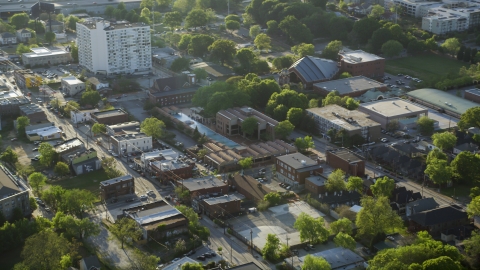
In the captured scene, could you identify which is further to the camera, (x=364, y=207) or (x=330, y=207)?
(x=330, y=207)

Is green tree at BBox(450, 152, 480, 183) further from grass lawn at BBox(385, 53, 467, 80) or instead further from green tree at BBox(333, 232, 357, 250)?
grass lawn at BBox(385, 53, 467, 80)

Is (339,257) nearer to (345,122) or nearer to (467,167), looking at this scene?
(467,167)

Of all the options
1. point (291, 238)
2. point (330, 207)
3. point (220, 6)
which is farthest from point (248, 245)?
point (220, 6)

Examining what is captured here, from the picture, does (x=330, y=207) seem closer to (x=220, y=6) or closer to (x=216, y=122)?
(x=216, y=122)

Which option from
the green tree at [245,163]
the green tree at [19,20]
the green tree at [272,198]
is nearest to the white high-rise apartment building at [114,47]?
the green tree at [19,20]

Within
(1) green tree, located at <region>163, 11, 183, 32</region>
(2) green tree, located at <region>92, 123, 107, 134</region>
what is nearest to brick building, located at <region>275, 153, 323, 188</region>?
(2) green tree, located at <region>92, 123, 107, 134</region>

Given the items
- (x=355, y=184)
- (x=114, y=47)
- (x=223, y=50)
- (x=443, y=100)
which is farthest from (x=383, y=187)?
(x=114, y=47)

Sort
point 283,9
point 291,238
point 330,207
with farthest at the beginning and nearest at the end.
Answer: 1. point 283,9
2. point 330,207
3. point 291,238

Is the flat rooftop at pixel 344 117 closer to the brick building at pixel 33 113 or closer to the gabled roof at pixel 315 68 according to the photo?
the gabled roof at pixel 315 68
